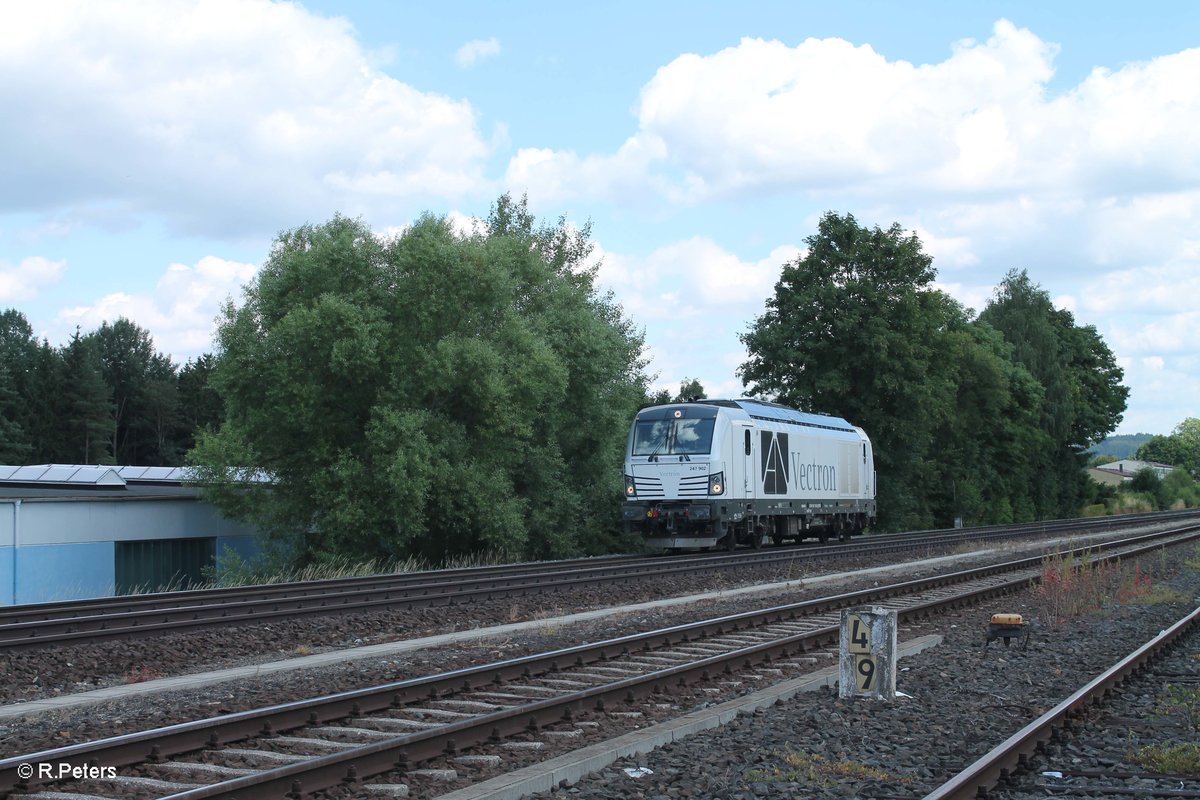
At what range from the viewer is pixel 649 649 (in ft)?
43.1

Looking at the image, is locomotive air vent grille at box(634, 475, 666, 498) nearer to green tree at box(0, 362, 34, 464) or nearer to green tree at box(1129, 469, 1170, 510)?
green tree at box(0, 362, 34, 464)

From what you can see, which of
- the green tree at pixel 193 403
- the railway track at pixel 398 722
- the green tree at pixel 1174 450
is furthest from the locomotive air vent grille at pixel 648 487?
the green tree at pixel 1174 450

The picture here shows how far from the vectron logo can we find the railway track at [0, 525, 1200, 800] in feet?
52.9

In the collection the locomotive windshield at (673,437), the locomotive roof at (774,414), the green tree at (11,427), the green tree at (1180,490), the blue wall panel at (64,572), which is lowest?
the blue wall panel at (64,572)

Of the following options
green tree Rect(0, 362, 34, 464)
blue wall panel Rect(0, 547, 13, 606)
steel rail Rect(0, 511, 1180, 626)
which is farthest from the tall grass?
green tree Rect(0, 362, 34, 464)

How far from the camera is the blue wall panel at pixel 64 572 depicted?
2834 cm

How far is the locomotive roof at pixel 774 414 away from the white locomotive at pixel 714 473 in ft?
0.14

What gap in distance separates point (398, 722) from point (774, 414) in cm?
2430

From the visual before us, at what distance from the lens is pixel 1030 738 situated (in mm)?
8414

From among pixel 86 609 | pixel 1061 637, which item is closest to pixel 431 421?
pixel 86 609

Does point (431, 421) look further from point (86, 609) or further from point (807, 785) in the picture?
point (807, 785)

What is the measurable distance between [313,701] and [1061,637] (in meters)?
9.80

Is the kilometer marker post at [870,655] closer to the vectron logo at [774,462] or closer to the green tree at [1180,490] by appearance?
the vectron logo at [774,462]

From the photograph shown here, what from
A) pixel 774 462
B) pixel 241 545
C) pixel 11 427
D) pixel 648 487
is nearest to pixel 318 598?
pixel 648 487
